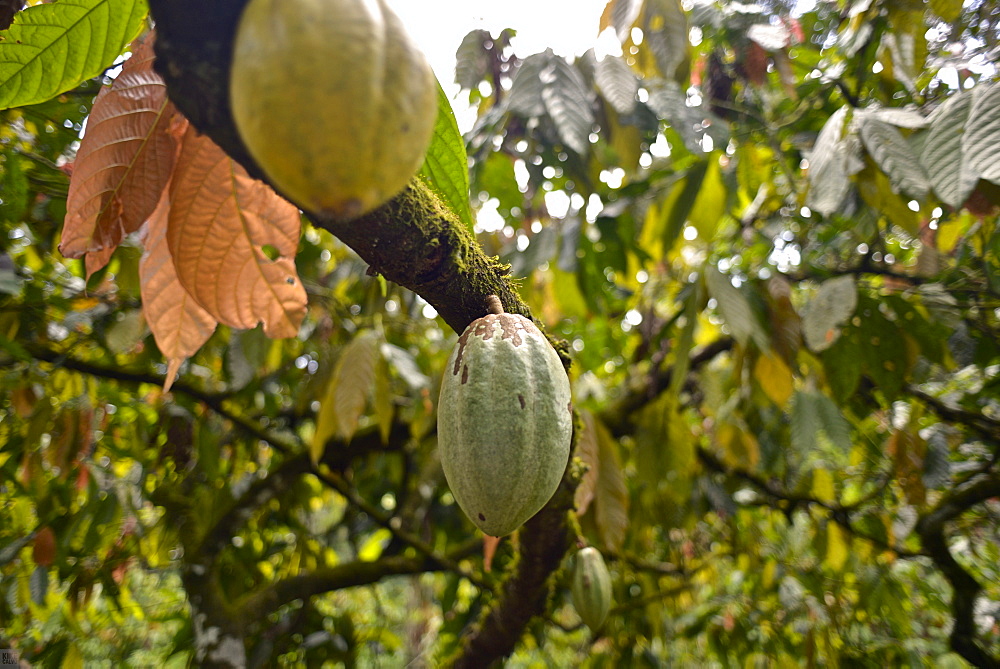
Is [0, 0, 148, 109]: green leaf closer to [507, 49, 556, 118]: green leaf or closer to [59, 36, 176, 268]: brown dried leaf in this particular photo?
[59, 36, 176, 268]: brown dried leaf

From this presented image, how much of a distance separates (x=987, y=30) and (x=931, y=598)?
2.00 metres

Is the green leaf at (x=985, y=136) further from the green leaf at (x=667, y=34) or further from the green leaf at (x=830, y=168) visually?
the green leaf at (x=667, y=34)

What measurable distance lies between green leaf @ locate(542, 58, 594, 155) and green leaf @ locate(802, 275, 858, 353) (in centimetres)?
65

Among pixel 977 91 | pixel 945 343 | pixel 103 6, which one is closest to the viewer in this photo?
pixel 103 6

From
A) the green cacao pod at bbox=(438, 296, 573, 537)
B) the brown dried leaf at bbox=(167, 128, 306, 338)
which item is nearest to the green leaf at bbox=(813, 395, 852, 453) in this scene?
the green cacao pod at bbox=(438, 296, 573, 537)

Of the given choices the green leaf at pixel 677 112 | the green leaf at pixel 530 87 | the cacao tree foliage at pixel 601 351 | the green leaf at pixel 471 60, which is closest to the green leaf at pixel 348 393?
the cacao tree foliage at pixel 601 351

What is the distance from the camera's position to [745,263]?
272 cm

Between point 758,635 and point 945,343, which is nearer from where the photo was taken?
point 945,343

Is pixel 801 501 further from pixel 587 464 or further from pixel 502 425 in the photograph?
pixel 502 425

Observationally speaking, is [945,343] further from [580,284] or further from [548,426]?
[548,426]

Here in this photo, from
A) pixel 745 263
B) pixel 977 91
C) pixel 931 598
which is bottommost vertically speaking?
pixel 931 598

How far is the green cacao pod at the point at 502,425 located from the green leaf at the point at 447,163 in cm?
11

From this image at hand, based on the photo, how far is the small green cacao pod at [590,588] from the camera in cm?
94

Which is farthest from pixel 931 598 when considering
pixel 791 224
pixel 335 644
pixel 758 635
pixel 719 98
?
pixel 335 644
